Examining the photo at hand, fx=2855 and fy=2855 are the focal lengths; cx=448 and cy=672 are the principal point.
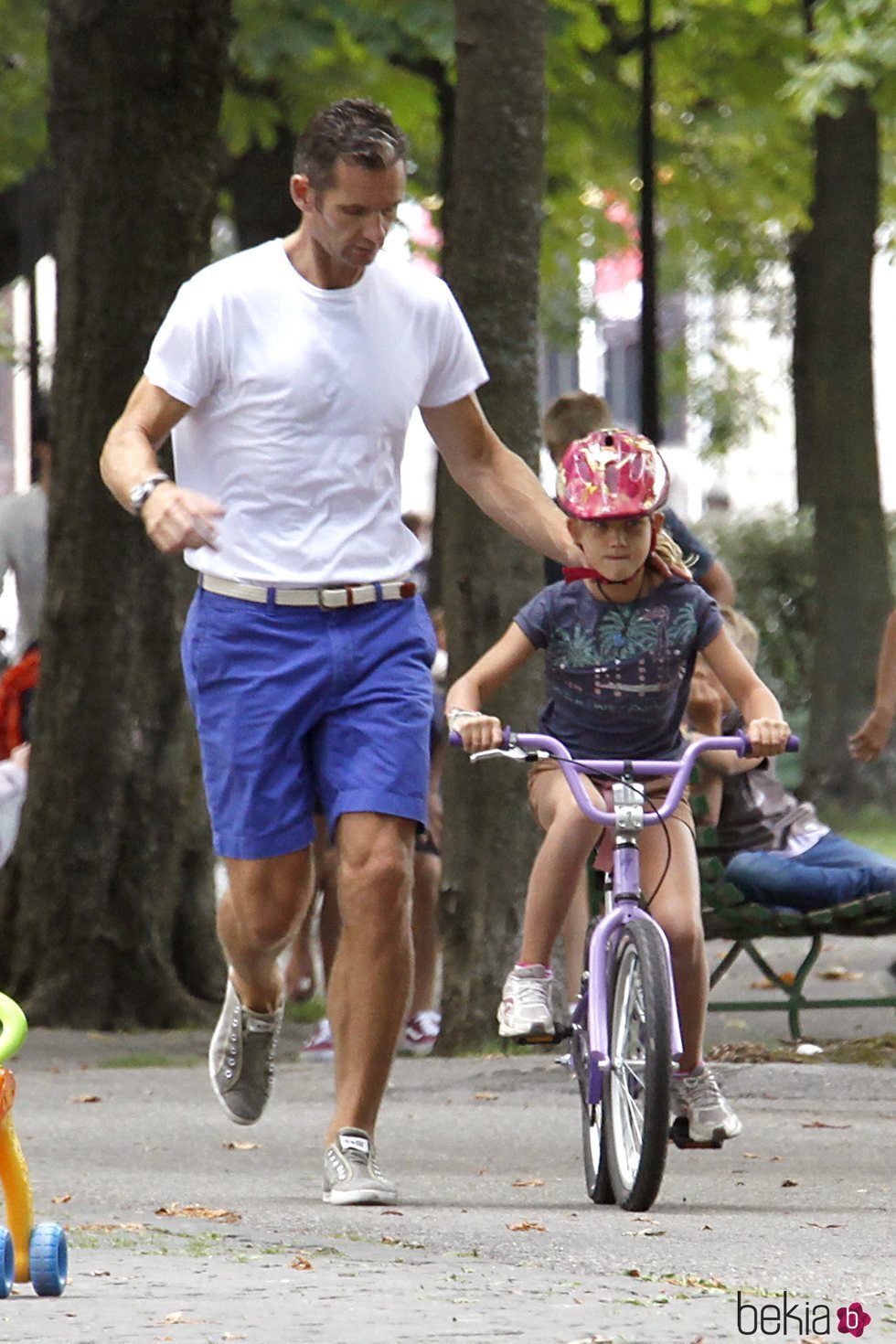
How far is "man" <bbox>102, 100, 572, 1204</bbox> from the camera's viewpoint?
6293 millimetres

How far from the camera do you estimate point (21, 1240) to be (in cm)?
474

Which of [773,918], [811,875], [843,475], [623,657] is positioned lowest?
[773,918]

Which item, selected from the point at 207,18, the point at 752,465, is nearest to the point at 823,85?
the point at 207,18

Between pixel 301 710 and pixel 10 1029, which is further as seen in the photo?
pixel 301 710

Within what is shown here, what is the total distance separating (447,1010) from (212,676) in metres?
3.91

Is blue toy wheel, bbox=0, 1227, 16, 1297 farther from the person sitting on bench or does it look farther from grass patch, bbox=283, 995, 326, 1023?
grass patch, bbox=283, 995, 326, 1023

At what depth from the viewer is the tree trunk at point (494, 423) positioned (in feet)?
32.2

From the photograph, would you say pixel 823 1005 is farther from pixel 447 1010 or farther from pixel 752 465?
pixel 752 465

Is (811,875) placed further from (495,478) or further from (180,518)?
(180,518)

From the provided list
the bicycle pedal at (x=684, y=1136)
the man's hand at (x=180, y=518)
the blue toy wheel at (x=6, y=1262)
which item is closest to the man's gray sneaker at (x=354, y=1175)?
the bicycle pedal at (x=684, y=1136)

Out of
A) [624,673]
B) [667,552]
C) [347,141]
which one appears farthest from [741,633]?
[347,141]

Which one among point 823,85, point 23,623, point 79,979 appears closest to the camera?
point 79,979

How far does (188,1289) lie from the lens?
4883 millimetres

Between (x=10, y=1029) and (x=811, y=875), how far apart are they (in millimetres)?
5679
